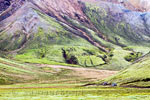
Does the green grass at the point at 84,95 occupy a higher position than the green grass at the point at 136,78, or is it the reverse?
the green grass at the point at 136,78

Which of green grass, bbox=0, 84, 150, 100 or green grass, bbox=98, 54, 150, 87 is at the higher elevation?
green grass, bbox=98, 54, 150, 87

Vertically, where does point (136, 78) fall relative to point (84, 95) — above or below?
above

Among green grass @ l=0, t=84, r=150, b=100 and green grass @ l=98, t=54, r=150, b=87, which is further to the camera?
green grass @ l=98, t=54, r=150, b=87

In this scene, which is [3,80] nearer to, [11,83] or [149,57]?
[11,83]

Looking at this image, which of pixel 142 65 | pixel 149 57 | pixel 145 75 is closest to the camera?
pixel 145 75

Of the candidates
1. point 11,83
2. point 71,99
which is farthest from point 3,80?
point 71,99

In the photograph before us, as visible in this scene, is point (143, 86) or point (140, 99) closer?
point (140, 99)

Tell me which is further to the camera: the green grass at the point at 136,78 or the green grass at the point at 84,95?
the green grass at the point at 136,78

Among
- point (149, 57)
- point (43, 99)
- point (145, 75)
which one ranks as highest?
point (149, 57)

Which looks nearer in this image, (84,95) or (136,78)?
(84,95)

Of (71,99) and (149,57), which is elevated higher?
(149,57)

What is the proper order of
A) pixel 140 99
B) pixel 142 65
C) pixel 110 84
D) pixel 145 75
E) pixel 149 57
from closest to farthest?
pixel 140 99 < pixel 145 75 < pixel 110 84 < pixel 142 65 < pixel 149 57

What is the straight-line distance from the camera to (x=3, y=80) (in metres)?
192

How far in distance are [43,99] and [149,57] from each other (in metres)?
120
